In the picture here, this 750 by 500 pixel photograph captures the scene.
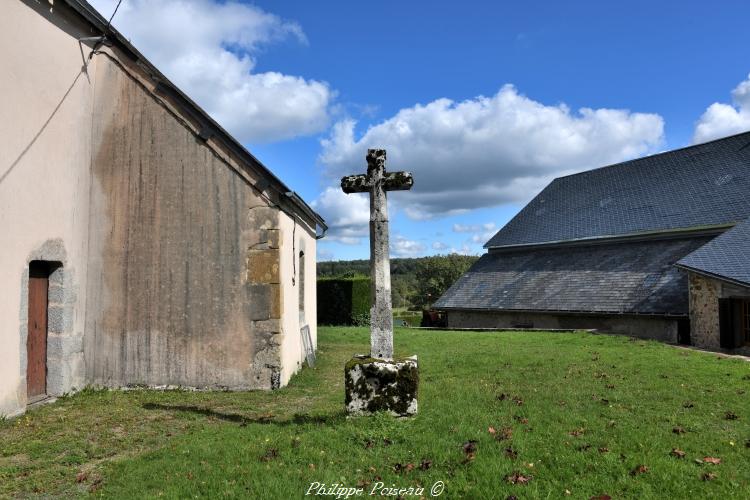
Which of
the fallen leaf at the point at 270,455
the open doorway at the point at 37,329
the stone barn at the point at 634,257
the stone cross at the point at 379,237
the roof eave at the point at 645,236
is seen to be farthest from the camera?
the roof eave at the point at 645,236

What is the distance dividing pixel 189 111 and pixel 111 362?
4.56m

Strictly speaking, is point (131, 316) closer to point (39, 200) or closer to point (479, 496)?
point (39, 200)

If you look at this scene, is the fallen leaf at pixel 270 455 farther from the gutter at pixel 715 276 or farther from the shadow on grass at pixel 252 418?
the gutter at pixel 715 276

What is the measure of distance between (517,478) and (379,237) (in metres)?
3.09

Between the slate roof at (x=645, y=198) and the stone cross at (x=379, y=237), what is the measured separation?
18.7 m

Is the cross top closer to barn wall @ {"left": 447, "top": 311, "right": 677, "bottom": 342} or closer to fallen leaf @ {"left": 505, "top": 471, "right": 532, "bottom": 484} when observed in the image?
fallen leaf @ {"left": 505, "top": 471, "right": 532, "bottom": 484}

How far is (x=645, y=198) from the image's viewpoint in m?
23.8

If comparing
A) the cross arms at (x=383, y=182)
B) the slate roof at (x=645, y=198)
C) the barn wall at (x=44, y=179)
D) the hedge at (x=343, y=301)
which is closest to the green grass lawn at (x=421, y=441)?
the barn wall at (x=44, y=179)

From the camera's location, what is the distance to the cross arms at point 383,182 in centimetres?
623

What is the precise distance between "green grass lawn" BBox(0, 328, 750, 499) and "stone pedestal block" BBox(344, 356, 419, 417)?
0.15 meters

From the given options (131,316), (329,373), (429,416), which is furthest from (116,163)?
(429,416)

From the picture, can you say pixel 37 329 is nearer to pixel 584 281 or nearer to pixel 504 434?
pixel 504 434

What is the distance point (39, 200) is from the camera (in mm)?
7535

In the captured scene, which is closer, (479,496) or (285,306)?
(479,496)
